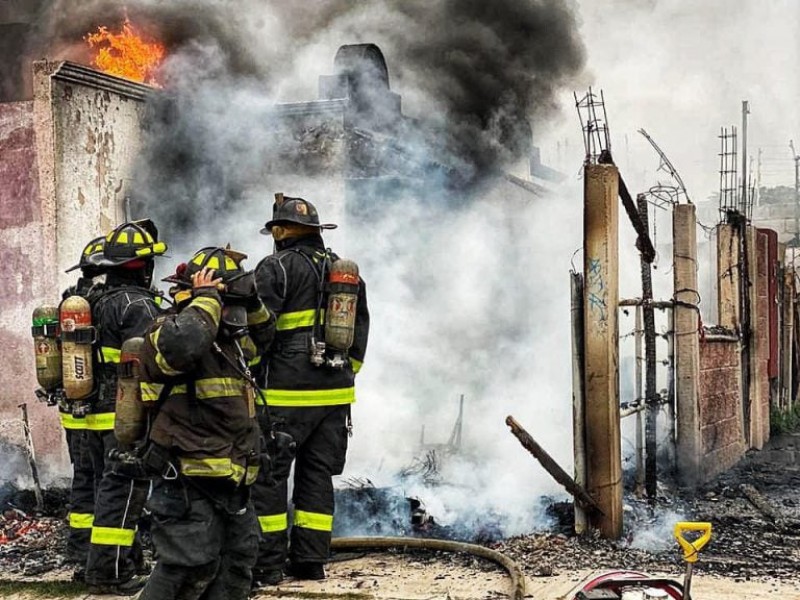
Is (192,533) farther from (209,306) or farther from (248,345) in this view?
(248,345)

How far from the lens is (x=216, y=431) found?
4.24 metres

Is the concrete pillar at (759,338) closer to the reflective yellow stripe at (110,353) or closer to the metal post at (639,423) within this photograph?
the metal post at (639,423)

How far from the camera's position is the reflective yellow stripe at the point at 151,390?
4.29 meters

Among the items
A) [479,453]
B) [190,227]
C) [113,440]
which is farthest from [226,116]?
[113,440]

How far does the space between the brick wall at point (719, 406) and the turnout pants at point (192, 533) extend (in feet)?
16.1

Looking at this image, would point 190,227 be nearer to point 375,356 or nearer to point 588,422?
point 375,356

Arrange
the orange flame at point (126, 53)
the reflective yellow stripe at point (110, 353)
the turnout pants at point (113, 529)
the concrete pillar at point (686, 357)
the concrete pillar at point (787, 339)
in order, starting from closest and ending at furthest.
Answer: the turnout pants at point (113, 529), the reflective yellow stripe at point (110, 353), the concrete pillar at point (686, 357), the orange flame at point (126, 53), the concrete pillar at point (787, 339)

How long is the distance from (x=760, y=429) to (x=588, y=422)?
18.4ft

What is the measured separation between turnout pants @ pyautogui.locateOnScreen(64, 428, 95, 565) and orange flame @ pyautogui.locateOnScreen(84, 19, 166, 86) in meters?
6.39

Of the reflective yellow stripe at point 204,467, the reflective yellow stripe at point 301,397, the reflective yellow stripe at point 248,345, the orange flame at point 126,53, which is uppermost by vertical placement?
the orange flame at point 126,53

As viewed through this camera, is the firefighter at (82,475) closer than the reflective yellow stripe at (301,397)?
No

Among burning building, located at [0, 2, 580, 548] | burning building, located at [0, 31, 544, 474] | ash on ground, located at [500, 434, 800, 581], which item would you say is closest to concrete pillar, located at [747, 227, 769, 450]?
burning building, located at [0, 2, 580, 548]

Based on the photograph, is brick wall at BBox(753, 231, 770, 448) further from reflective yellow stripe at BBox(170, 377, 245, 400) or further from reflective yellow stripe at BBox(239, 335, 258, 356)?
reflective yellow stripe at BBox(170, 377, 245, 400)

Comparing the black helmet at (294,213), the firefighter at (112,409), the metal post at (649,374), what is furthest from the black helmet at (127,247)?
the metal post at (649,374)
